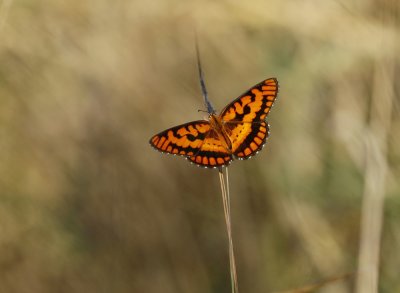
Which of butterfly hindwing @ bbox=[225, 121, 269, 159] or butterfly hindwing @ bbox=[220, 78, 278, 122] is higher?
butterfly hindwing @ bbox=[220, 78, 278, 122]

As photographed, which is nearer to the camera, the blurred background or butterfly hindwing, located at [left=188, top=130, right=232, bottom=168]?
butterfly hindwing, located at [left=188, top=130, right=232, bottom=168]

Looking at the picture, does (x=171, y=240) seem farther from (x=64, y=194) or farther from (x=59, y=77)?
(x=59, y=77)

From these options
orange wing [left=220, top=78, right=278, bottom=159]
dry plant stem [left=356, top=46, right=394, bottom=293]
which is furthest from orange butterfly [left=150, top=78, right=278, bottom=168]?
dry plant stem [left=356, top=46, right=394, bottom=293]

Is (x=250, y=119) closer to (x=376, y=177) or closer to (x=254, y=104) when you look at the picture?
(x=254, y=104)

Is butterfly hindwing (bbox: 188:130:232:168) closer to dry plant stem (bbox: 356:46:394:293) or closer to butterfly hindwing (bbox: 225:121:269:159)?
butterfly hindwing (bbox: 225:121:269:159)

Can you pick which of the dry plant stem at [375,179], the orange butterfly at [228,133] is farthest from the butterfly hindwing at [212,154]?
the dry plant stem at [375,179]

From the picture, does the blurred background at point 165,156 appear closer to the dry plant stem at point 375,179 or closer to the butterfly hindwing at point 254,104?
the dry plant stem at point 375,179

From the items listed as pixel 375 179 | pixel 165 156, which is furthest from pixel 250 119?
pixel 165 156
